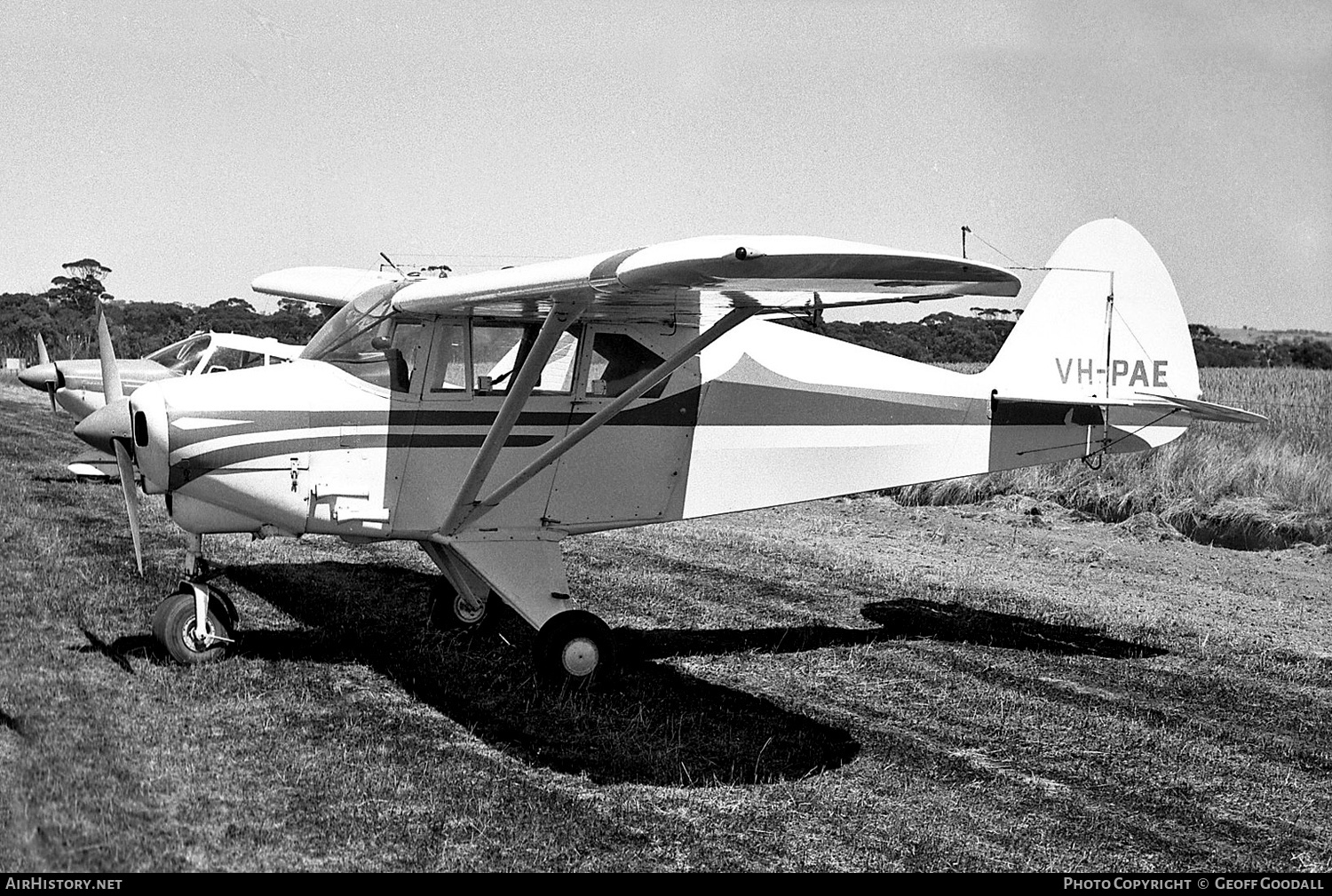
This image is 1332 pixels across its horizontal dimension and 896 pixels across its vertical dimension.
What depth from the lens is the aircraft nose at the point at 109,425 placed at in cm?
755

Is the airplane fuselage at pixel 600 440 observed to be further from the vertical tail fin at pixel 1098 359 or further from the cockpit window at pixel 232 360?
the cockpit window at pixel 232 360

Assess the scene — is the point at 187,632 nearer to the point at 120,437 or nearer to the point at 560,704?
the point at 120,437

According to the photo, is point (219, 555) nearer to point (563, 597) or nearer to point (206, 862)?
point (563, 597)

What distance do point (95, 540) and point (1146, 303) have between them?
931 centimetres

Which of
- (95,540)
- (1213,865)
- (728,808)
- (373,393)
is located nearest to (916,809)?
(728,808)

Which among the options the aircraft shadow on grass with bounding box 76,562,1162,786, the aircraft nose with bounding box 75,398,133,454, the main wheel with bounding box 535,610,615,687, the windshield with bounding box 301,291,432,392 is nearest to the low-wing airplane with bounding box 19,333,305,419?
the aircraft shadow on grass with bounding box 76,562,1162,786

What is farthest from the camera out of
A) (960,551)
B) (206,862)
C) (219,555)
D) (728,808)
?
(960,551)

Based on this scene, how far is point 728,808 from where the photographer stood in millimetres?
5543

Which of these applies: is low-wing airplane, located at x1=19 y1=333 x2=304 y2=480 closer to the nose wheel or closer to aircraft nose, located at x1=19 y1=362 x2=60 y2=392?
aircraft nose, located at x1=19 y1=362 x2=60 y2=392

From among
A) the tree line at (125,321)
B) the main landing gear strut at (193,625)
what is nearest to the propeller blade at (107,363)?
the main landing gear strut at (193,625)

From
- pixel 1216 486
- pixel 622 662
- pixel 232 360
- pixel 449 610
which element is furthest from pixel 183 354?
pixel 1216 486

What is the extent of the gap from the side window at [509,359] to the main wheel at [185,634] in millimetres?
2071

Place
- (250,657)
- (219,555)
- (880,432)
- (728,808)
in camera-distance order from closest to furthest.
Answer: (728,808) < (250,657) < (880,432) < (219,555)

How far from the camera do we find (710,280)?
581 centimetres
